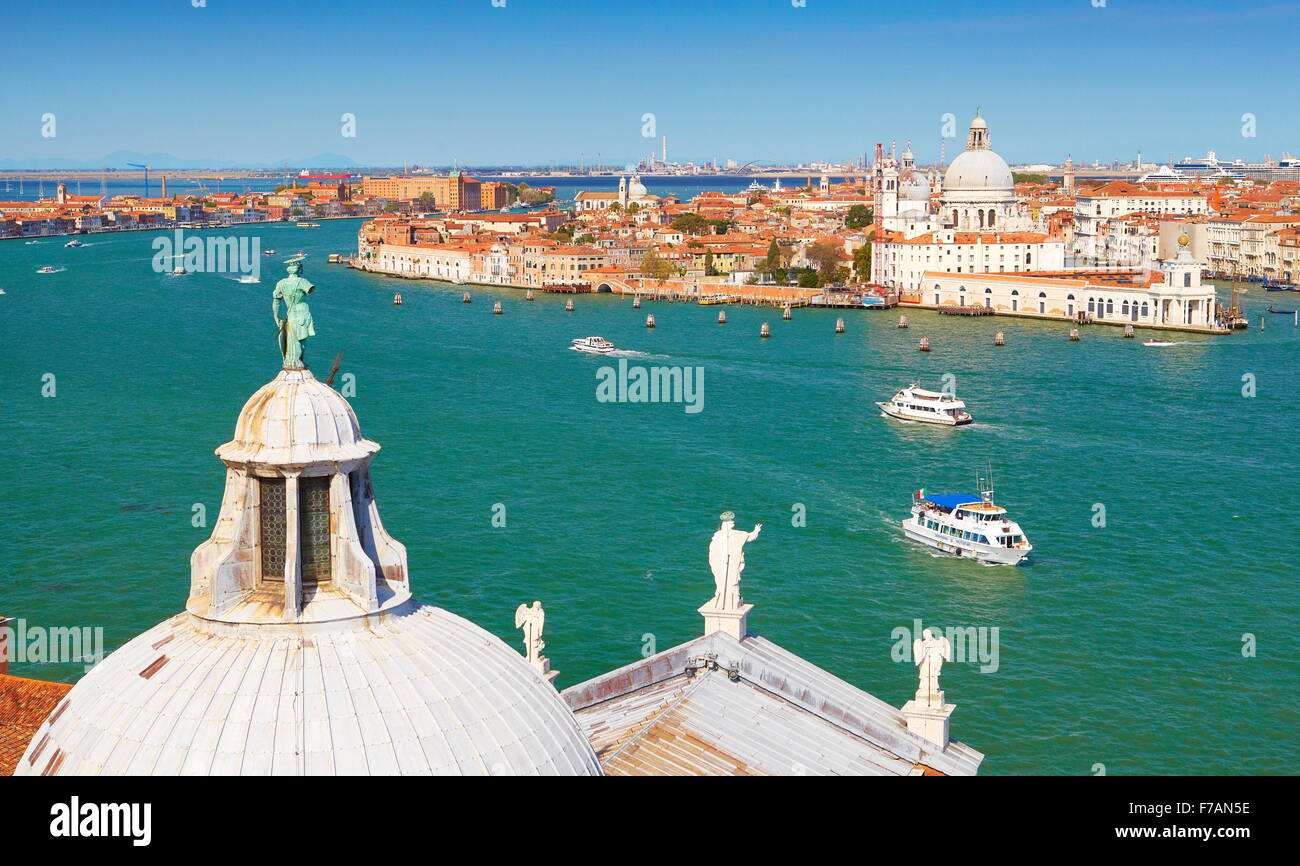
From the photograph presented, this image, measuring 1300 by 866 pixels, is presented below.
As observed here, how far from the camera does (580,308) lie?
1587 inches

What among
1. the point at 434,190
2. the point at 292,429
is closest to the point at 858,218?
the point at 434,190

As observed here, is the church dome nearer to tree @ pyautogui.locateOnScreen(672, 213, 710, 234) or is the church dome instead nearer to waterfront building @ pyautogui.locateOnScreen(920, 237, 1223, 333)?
waterfront building @ pyautogui.locateOnScreen(920, 237, 1223, 333)

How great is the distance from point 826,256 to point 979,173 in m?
6.18

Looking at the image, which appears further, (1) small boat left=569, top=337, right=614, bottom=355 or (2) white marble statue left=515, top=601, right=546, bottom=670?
(1) small boat left=569, top=337, right=614, bottom=355

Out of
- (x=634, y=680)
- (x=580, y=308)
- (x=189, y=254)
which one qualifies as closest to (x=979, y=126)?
(x=580, y=308)

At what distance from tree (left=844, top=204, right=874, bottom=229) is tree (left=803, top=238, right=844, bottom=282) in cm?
1513

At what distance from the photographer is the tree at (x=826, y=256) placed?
4506 centimetres

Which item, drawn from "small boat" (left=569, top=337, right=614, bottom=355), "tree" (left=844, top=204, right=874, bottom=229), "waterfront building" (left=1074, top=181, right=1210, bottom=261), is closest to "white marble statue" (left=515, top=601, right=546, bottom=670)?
"small boat" (left=569, top=337, right=614, bottom=355)

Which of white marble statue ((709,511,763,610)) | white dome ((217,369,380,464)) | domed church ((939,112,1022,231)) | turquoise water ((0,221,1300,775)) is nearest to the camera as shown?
white dome ((217,369,380,464))

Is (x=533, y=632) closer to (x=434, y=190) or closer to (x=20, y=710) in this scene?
(x=20, y=710)

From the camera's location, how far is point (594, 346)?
96.1 ft

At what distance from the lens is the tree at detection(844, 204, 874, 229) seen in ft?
210

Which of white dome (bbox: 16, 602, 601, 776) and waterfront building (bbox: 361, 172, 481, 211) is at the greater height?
waterfront building (bbox: 361, 172, 481, 211)

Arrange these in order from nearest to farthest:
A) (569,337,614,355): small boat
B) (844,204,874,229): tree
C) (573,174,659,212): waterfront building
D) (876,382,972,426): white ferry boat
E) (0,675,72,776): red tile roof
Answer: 1. (0,675,72,776): red tile roof
2. (876,382,972,426): white ferry boat
3. (569,337,614,355): small boat
4. (844,204,874,229): tree
5. (573,174,659,212): waterfront building
